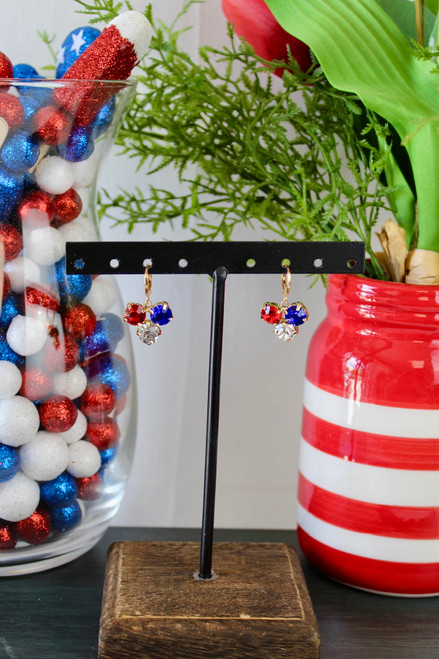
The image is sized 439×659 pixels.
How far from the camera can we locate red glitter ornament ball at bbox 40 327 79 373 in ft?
1.58

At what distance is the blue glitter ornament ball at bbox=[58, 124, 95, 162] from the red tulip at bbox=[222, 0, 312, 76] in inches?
6.0

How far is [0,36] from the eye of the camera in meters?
0.65

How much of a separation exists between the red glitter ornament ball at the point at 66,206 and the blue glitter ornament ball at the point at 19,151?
0.03 metres

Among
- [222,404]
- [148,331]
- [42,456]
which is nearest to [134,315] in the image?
[148,331]

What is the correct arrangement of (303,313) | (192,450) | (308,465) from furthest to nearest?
1. (192,450)
2. (308,465)
3. (303,313)

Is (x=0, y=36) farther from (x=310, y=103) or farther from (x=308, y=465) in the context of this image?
(x=308, y=465)

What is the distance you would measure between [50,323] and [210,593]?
0.62 feet

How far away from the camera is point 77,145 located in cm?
48

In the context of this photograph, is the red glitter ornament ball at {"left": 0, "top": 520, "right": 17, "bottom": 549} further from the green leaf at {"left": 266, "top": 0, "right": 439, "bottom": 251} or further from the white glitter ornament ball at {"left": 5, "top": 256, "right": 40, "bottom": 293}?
the green leaf at {"left": 266, "top": 0, "right": 439, "bottom": 251}

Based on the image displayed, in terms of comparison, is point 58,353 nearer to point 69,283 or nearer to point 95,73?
point 69,283

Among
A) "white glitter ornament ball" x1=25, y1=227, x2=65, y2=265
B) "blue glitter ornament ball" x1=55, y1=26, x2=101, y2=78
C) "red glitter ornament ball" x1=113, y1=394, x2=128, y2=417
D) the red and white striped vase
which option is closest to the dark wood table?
the red and white striped vase

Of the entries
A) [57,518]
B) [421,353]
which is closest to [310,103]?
[421,353]

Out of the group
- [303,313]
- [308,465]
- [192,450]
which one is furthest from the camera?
[192,450]

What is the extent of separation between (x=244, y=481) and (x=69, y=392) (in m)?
0.32
